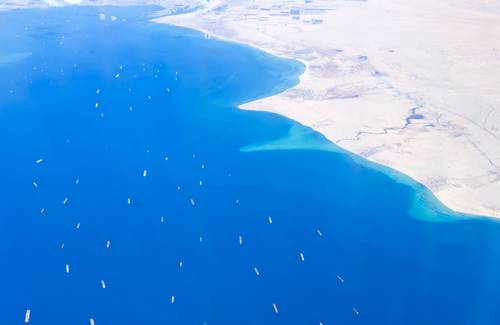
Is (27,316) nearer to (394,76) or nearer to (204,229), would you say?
(204,229)

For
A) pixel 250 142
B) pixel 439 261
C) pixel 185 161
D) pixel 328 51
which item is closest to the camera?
pixel 439 261

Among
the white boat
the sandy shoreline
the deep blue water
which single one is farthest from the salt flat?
the white boat

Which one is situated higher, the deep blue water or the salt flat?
the salt flat

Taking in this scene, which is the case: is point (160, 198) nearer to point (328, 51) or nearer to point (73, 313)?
point (73, 313)

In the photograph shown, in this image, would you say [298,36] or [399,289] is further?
[298,36]

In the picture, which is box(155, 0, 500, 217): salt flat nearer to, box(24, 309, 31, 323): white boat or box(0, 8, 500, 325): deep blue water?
box(0, 8, 500, 325): deep blue water

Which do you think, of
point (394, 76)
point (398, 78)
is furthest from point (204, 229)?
point (394, 76)

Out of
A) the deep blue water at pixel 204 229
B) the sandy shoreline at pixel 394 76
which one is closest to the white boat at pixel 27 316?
the deep blue water at pixel 204 229

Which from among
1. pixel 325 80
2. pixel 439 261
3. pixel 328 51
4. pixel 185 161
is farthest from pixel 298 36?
pixel 439 261
